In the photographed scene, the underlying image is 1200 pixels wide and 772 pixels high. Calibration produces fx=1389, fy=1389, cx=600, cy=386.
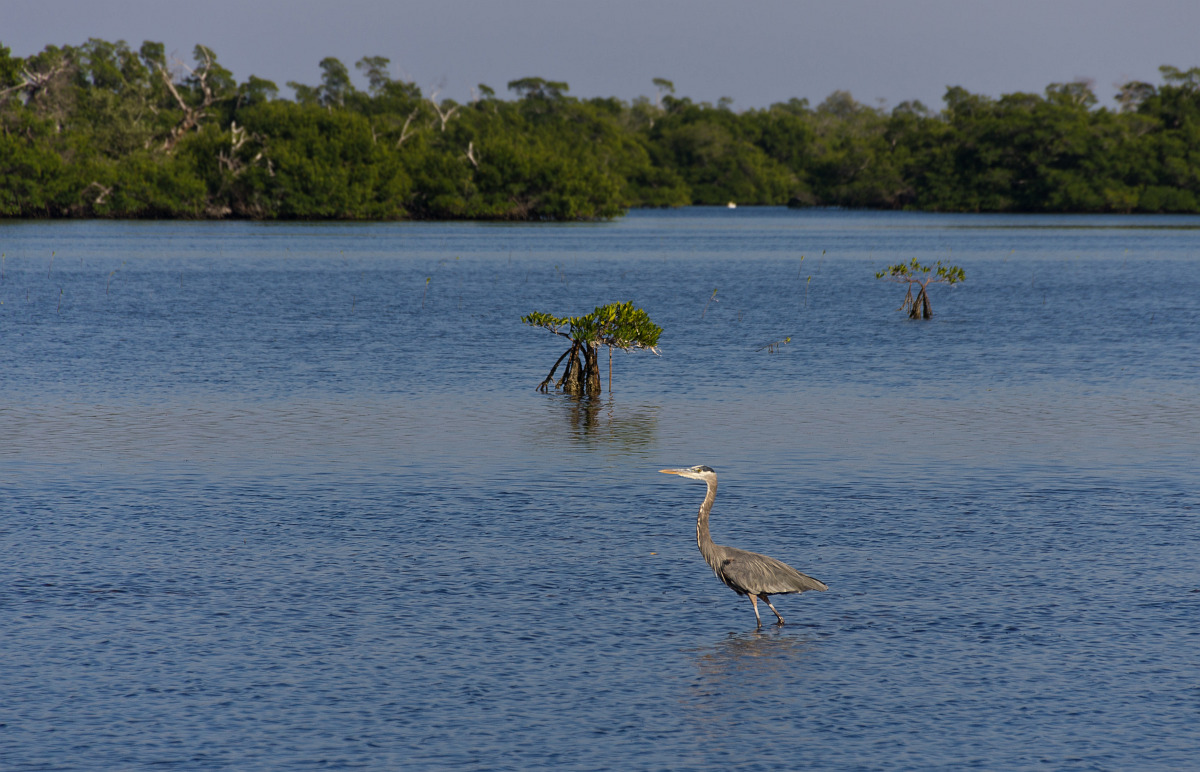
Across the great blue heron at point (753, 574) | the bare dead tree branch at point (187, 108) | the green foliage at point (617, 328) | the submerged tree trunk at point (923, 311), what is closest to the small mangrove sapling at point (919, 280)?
the submerged tree trunk at point (923, 311)

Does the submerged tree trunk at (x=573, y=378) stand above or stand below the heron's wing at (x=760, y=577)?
below

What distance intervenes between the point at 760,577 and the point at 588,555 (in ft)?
11.9

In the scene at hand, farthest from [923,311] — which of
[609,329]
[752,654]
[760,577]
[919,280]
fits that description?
[752,654]

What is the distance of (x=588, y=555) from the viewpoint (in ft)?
54.0

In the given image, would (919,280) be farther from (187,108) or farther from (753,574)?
(187,108)

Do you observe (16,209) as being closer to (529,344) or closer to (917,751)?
(529,344)

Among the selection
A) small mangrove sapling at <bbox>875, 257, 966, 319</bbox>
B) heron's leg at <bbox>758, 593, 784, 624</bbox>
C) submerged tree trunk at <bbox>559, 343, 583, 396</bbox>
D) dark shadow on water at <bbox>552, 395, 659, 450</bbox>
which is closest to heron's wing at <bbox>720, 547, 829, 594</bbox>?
heron's leg at <bbox>758, 593, 784, 624</bbox>

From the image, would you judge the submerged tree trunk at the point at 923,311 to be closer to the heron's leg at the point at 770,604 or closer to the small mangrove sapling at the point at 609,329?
the small mangrove sapling at the point at 609,329

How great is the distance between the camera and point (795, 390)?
32094 millimetres

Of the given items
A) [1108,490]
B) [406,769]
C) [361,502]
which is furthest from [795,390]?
[406,769]

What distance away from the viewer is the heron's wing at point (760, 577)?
13242mm

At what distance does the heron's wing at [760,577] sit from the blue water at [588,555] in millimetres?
497

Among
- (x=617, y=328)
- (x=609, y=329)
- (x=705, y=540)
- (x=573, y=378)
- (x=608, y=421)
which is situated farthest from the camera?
(x=573, y=378)

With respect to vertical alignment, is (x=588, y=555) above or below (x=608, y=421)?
above
